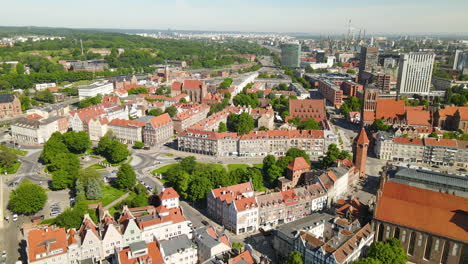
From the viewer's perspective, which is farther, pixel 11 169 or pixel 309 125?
pixel 309 125

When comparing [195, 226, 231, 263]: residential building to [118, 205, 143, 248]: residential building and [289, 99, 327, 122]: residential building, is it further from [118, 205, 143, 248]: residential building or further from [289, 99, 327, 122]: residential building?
[289, 99, 327, 122]: residential building

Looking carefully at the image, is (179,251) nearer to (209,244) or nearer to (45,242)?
(209,244)

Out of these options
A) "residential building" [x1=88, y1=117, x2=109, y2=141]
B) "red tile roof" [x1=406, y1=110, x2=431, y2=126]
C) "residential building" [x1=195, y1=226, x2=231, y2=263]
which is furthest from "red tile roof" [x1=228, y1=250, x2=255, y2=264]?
"red tile roof" [x1=406, y1=110, x2=431, y2=126]

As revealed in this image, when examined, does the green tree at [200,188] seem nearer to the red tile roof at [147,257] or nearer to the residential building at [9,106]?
the red tile roof at [147,257]

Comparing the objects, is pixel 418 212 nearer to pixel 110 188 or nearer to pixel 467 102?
pixel 110 188

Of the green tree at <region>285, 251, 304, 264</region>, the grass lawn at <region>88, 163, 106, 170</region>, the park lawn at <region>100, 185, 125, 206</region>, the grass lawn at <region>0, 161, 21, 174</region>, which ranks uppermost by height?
the green tree at <region>285, 251, 304, 264</region>

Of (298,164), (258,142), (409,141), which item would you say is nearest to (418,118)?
(409,141)
